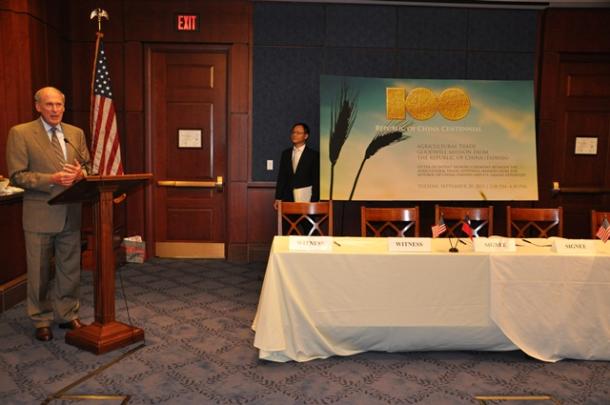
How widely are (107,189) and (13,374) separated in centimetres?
117

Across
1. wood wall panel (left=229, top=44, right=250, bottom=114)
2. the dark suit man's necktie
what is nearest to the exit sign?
wood wall panel (left=229, top=44, right=250, bottom=114)

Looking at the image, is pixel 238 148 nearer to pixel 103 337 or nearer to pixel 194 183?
pixel 194 183

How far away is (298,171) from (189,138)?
5.31ft

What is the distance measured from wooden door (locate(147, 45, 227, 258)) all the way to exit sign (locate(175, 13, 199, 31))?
0.22 meters

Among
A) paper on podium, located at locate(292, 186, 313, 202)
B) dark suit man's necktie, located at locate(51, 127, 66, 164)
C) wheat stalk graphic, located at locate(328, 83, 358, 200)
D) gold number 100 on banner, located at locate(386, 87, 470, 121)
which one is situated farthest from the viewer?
gold number 100 on banner, located at locate(386, 87, 470, 121)

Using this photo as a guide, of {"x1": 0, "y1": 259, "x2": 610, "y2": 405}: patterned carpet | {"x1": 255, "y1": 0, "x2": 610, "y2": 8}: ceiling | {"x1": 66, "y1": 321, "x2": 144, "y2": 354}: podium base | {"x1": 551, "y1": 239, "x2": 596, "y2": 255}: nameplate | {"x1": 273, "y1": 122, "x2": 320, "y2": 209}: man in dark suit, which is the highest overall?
{"x1": 255, "y1": 0, "x2": 610, "y2": 8}: ceiling

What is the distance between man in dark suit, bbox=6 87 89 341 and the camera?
10.3 feet

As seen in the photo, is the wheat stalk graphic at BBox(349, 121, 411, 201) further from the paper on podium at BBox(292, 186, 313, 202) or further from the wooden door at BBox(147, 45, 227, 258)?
the wooden door at BBox(147, 45, 227, 258)

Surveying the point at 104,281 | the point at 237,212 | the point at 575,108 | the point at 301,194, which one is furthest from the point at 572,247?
the point at 237,212

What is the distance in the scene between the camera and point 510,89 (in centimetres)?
538

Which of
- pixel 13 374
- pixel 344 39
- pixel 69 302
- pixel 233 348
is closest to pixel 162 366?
pixel 233 348

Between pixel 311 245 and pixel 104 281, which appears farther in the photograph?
pixel 104 281

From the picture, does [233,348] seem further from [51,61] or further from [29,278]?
[51,61]

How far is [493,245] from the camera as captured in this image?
9.95ft
